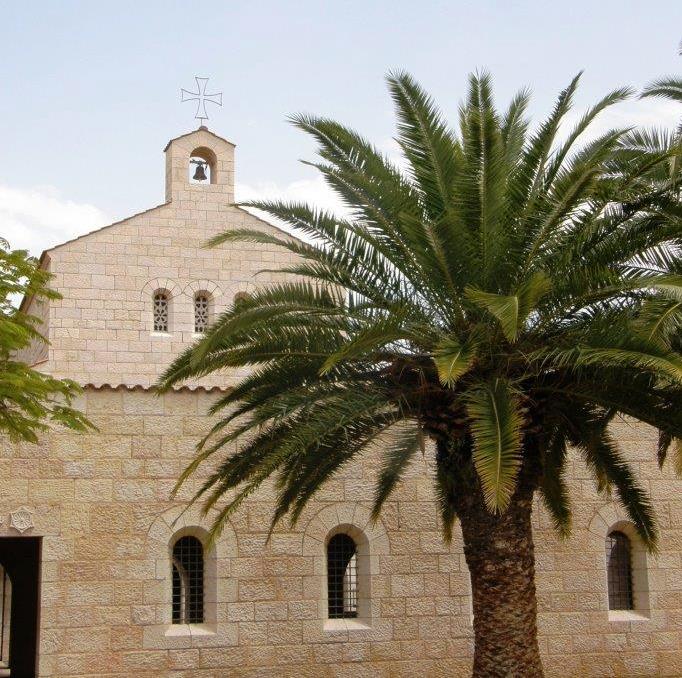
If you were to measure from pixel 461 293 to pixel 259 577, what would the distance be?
4978 millimetres

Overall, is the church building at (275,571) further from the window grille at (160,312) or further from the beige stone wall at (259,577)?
the window grille at (160,312)

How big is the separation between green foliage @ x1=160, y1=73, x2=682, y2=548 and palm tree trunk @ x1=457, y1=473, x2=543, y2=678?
279 mm

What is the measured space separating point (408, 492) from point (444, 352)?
5221 millimetres

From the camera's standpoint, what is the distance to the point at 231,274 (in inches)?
874

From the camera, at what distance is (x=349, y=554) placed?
556 inches

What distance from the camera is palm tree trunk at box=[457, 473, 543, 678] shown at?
415 inches

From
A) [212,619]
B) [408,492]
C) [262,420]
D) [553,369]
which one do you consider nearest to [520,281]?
[553,369]

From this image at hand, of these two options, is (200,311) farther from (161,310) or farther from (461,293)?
(461,293)

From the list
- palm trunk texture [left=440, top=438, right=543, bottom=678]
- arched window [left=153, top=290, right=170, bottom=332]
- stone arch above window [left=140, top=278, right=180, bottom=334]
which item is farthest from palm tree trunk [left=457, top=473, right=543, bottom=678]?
arched window [left=153, top=290, right=170, bottom=332]

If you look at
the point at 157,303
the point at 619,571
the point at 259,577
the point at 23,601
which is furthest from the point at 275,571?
the point at 157,303

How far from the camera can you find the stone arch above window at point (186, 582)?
13.0 m

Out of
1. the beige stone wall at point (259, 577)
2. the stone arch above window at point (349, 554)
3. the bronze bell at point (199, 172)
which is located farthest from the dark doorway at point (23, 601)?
the bronze bell at point (199, 172)

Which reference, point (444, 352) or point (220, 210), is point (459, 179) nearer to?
point (444, 352)

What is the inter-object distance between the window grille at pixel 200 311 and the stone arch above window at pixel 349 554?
28.8 feet
